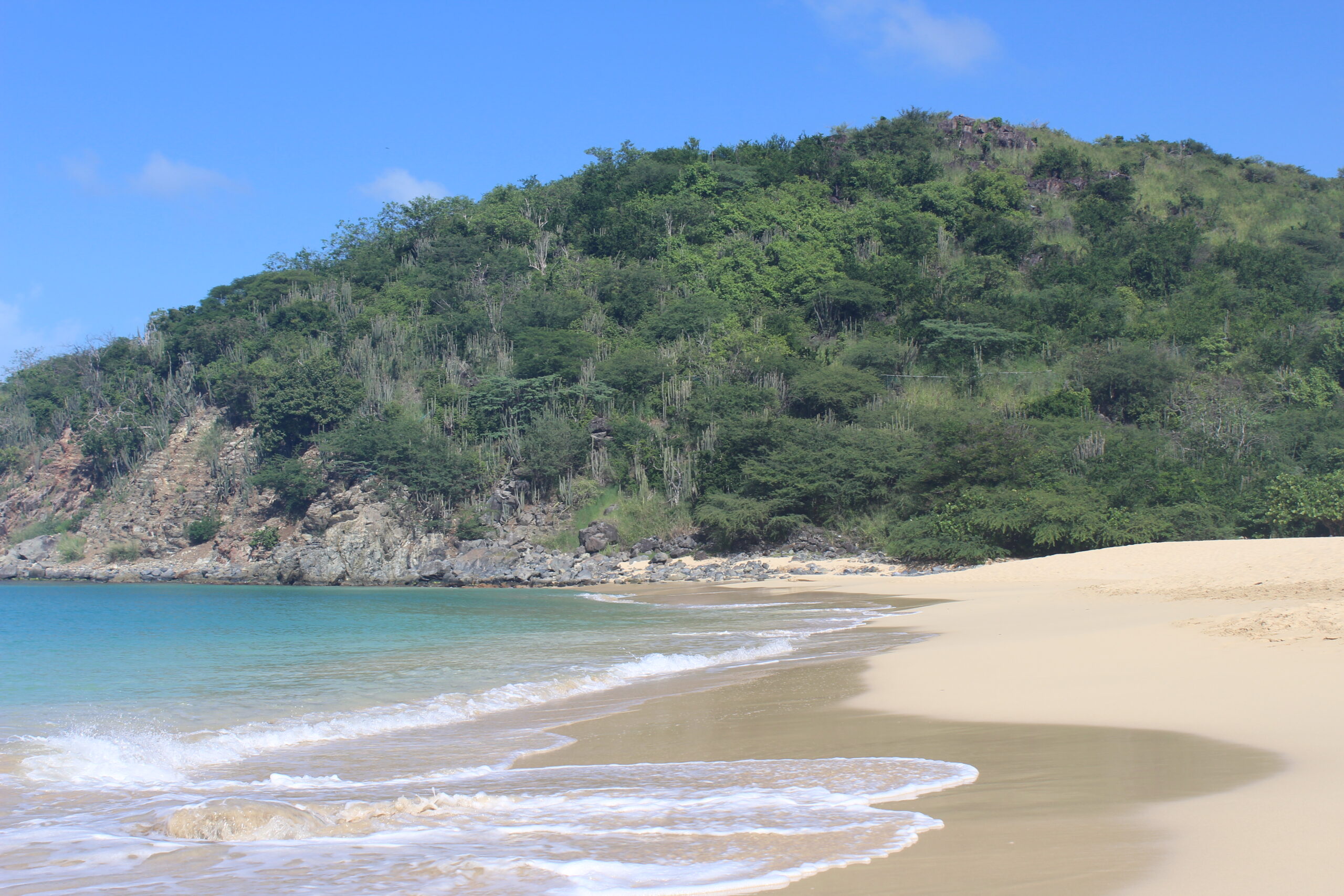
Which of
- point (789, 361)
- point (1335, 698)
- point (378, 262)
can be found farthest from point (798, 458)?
point (378, 262)

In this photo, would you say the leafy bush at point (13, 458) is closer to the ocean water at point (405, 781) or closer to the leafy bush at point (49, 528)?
the leafy bush at point (49, 528)

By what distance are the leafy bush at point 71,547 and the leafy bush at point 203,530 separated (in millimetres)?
7065

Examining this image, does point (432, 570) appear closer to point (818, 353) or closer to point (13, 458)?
point (818, 353)

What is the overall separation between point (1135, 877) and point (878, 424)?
36809 millimetres

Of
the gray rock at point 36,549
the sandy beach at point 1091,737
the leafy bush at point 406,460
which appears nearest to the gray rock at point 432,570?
the leafy bush at point 406,460

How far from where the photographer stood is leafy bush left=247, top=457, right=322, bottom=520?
152 feet

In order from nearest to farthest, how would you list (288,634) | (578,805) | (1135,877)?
1. (1135,877)
2. (578,805)
3. (288,634)

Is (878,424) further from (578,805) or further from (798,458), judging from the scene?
(578,805)

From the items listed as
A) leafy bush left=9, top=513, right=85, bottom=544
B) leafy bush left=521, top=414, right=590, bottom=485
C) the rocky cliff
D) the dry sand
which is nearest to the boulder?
the rocky cliff

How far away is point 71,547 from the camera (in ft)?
167

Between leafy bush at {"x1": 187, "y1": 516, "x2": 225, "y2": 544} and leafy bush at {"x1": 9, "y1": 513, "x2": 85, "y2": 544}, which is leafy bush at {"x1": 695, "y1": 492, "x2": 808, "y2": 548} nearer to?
leafy bush at {"x1": 187, "y1": 516, "x2": 225, "y2": 544}

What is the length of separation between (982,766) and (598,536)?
3447cm

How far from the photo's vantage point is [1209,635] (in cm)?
939

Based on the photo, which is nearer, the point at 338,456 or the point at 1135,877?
the point at 1135,877
